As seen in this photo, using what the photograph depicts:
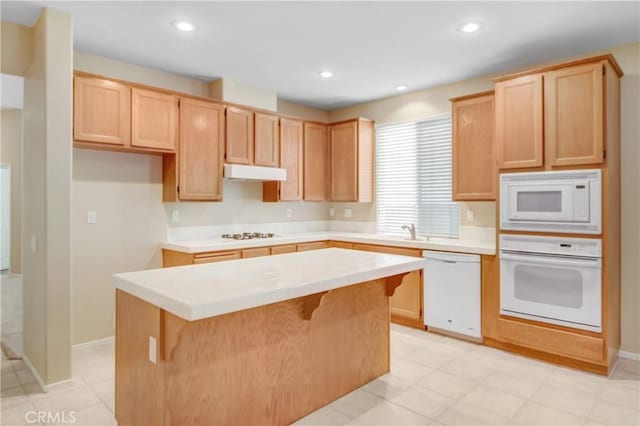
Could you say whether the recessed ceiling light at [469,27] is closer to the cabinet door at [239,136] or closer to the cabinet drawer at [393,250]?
the cabinet drawer at [393,250]

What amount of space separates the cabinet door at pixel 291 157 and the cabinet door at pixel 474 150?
1905 mm

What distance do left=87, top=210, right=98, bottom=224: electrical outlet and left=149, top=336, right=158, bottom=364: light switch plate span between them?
7.28 feet

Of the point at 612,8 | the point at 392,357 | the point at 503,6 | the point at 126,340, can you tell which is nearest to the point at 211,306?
the point at 126,340

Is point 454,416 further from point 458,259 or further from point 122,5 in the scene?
point 122,5

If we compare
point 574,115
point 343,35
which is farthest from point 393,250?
point 343,35

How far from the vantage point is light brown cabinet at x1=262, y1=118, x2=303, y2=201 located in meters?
4.74

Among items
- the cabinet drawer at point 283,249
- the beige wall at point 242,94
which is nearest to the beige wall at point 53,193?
the beige wall at point 242,94

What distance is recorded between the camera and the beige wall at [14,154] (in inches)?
254

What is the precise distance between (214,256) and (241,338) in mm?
1849

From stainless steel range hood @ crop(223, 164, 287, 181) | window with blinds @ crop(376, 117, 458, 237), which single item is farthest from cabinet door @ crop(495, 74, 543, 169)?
stainless steel range hood @ crop(223, 164, 287, 181)

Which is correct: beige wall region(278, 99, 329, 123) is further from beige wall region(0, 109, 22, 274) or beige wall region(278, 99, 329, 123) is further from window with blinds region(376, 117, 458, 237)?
beige wall region(0, 109, 22, 274)

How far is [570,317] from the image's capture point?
3.04 m

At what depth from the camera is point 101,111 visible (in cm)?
328

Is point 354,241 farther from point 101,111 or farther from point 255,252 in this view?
point 101,111
